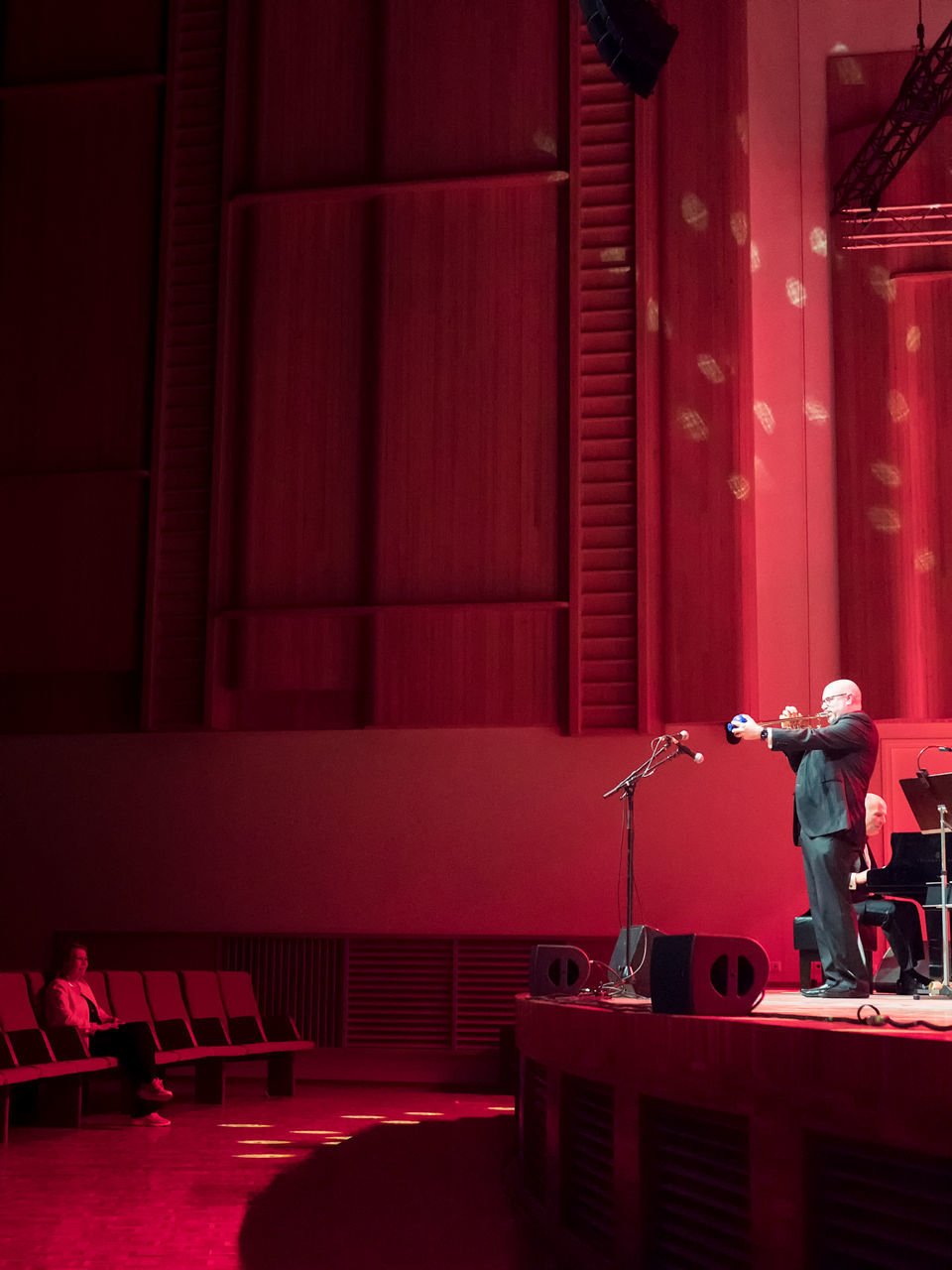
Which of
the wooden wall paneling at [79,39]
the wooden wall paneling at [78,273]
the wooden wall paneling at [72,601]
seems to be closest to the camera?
the wooden wall paneling at [72,601]

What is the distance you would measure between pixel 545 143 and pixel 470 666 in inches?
134

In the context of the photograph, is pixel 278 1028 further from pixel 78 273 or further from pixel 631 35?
pixel 631 35

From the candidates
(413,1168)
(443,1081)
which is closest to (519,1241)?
(413,1168)

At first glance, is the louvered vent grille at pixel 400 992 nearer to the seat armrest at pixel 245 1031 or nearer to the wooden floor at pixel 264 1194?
the seat armrest at pixel 245 1031

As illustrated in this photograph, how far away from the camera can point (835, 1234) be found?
2484mm

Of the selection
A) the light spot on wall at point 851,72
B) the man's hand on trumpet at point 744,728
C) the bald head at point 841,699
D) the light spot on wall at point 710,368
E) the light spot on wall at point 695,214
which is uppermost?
the light spot on wall at point 851,72

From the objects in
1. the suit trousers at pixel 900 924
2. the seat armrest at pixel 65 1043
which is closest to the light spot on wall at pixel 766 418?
the suit trousers at pixel 900 924

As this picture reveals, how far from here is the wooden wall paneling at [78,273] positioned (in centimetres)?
890

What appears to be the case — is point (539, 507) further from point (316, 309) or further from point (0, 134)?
point (0, 134)

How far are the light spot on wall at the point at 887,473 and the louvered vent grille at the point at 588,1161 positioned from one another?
538 cm

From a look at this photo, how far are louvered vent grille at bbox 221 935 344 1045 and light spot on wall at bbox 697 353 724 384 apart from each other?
4.09m

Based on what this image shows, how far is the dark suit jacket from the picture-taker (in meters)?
4.28

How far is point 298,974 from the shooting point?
326 inches

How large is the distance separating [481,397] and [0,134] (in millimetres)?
3862
